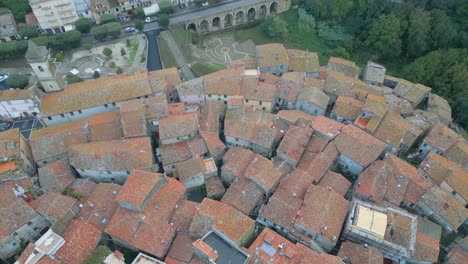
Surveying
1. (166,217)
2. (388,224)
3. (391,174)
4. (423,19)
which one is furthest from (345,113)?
(423,19)

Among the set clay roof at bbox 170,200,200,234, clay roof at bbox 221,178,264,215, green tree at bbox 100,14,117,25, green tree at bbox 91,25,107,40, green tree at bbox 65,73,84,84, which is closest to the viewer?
clay roof at bbox 170,200,200,234

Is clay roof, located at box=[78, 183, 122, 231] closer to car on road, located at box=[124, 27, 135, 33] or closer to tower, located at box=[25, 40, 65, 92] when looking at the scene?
tower, located at box=[25, 40, 65, 92]

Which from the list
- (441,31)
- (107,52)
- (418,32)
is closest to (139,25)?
(107,52)

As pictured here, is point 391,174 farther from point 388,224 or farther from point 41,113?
point 41,113

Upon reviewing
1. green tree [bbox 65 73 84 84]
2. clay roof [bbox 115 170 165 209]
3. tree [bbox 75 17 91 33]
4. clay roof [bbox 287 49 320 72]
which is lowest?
clay roof [bbox 115 170 165 209]

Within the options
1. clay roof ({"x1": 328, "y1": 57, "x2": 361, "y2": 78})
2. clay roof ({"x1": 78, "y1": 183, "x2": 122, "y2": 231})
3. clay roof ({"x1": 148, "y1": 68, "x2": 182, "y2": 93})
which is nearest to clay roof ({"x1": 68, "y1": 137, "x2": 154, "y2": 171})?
clay roof ({"x1": 78, "y1": 183, "x2": 122, "y2": 231})

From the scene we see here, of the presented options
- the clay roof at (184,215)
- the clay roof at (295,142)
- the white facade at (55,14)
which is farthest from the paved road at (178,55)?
the clay roof at (184,215)
